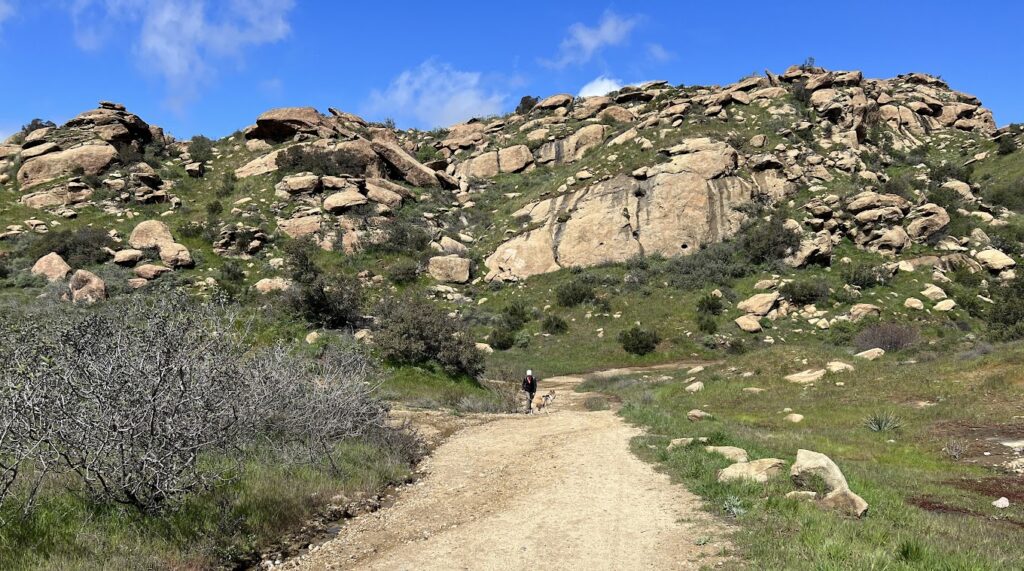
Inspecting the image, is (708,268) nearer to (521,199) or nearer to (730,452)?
(521,199)

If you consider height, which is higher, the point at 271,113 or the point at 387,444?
the point at 271,113

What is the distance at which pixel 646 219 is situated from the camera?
41.5 m

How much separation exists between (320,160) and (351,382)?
3949 centimetres

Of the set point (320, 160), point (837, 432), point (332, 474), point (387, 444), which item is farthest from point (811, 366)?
point (320, 160)

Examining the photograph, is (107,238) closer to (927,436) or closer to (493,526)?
(493,526)

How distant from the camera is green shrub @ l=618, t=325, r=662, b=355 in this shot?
3012 centimetres

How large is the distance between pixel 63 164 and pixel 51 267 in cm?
1646

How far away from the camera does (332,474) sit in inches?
348

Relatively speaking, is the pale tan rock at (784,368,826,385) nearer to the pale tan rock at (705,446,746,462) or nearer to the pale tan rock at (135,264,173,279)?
the pale tan rock at (705,446,746,462)

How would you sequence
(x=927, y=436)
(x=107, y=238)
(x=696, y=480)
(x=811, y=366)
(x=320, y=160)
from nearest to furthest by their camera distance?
(x=696, y=480), (x=927, y=436), (x=811, y=366), (x=107, y=238), (x=320, y=160)

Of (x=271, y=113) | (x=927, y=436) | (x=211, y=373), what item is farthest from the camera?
(x=271, y=113)

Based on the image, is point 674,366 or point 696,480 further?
point 674,366

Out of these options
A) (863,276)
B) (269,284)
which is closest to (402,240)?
(269,284)

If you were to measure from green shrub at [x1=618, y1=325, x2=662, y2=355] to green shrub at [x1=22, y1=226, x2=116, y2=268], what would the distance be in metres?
33.2
